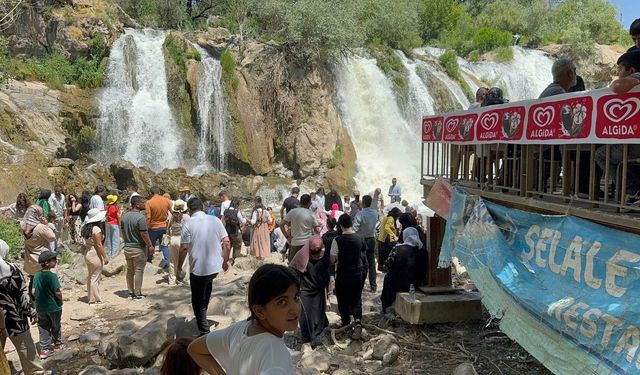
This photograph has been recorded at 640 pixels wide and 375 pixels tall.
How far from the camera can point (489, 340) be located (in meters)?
6.48

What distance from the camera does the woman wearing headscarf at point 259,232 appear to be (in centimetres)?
1134

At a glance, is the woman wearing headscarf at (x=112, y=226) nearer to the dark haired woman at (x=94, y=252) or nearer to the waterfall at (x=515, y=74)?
the dark haired woman at (x=94, y=252)

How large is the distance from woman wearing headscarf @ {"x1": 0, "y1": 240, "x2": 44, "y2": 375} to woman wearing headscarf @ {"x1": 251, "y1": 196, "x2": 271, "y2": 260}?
614cm

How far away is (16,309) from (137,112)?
57.6ft

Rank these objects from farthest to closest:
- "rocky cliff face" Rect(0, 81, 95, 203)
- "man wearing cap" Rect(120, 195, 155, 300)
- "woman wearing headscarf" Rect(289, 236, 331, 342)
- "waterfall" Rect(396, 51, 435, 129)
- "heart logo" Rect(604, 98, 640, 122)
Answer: "waterfall" Rect(396, 51, 435, 129) → "rocky cliff face" Rect(0, 81, 95, 203) → "man wearing cap" Rect(120, 195, 155, 300) → "woman wearing headscarf" Rect(289, 236, 331, 342) → "heart logo" Rect(604, 98, 640, 122)

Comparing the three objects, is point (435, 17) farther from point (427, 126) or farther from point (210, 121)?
point (427, 126)

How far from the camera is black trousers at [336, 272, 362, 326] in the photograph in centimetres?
684

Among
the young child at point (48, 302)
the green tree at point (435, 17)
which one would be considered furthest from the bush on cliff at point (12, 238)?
the green tree at point (435, 17)

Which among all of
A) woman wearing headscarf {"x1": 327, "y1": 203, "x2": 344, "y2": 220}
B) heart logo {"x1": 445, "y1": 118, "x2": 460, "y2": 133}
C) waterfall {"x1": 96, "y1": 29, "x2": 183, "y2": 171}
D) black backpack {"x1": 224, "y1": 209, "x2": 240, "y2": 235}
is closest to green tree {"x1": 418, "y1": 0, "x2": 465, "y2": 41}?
waterfall {"x1": 96, "y1": 29, "x2": 183, "y2": 171}

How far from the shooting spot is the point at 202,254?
6.14 metres

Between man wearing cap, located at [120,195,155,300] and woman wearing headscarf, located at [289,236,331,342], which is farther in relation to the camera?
man wearing cap, located at [120,195,155,300]

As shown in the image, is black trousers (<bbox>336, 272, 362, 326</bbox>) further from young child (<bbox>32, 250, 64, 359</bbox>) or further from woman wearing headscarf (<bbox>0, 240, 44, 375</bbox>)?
woman wearing headscarf (<bbox>0, 240, 44, 375</bbox>)

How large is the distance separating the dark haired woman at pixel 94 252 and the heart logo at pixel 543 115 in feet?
20.6

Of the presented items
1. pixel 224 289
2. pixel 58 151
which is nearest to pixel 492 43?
pixel 58 151
